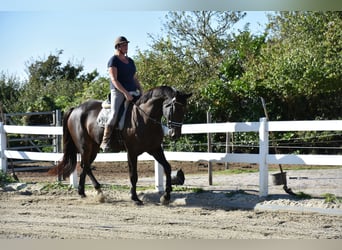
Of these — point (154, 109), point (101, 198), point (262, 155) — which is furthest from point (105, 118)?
point (262, 155)

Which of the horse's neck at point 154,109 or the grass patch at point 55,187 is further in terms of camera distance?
the grass patch at point 55,187

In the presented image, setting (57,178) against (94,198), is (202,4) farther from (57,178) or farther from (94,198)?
(57,178)

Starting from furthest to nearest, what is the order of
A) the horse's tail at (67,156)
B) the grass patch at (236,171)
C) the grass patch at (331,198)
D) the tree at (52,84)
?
the tree at (52,84) < the grass patch at (236,171) < the horse's tail at (67,156) < the grass patch at (331,198)

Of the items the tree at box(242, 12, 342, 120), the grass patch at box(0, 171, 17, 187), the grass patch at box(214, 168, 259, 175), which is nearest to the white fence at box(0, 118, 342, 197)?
the grass patch at box(0, 171, 17, 187)

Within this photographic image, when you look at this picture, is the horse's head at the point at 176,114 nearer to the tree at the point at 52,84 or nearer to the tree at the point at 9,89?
the tree at the point at 52,84

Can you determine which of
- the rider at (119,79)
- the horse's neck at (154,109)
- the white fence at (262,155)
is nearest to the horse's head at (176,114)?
the horse's neck at (154,109)

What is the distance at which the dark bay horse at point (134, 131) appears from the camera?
819 centimetres

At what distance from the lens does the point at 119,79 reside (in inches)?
344

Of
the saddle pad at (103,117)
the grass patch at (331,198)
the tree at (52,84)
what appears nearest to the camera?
the grass patch at (331,198)

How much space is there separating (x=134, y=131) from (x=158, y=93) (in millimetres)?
688

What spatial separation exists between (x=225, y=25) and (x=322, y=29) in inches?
157

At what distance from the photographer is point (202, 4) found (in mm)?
7156

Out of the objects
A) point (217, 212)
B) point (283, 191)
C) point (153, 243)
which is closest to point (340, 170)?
point (283, 191)

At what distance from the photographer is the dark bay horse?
8188 millimetres
